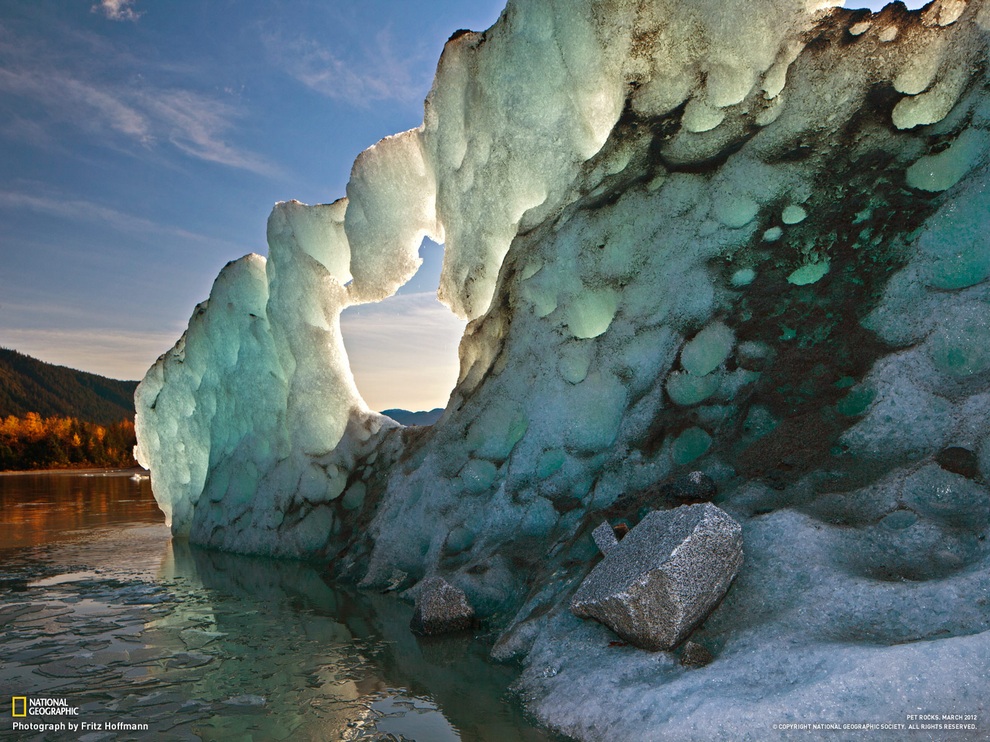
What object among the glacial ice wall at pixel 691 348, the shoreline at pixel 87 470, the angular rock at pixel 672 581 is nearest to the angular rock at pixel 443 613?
the glacial ice wall at pixel 691 348

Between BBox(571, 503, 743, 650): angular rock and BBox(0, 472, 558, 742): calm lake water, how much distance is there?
0.63m

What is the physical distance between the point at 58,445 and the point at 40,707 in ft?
194

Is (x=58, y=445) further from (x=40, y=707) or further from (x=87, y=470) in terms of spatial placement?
(x=40, y=707)

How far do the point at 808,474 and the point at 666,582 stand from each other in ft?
4.50

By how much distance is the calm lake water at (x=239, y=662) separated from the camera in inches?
130

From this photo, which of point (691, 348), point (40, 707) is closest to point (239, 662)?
point (40, 707)

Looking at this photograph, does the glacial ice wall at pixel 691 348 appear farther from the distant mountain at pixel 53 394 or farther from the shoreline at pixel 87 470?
the distant mountain at pixel 53 394

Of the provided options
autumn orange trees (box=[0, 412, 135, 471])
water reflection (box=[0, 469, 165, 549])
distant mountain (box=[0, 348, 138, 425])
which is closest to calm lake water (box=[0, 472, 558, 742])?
water reflection (box=[0, 469, 165, 549])

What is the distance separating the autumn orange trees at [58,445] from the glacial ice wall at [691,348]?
176 ft

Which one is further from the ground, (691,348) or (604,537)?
(691,348)

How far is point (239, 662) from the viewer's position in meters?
4.26

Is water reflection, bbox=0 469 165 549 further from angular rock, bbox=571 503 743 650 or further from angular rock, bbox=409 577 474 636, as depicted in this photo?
angular rock, bbox=571 503 743 650

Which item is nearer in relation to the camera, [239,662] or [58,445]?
[239,662]

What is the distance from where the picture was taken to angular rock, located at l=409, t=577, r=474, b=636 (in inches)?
188
